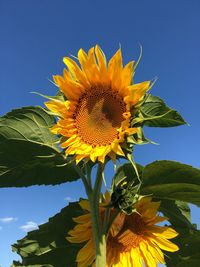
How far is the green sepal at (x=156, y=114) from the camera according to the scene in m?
3.57

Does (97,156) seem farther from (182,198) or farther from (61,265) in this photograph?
(61,265)

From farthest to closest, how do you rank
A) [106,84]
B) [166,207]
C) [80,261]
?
[166,207], [80,261], [106,84]

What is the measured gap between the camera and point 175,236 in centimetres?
422

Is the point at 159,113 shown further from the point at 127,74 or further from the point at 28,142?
the point at 28,142

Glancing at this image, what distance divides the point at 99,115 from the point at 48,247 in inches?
44.0

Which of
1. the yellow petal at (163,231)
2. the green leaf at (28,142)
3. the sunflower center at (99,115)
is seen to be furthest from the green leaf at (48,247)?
the sunflower center at (99,115)

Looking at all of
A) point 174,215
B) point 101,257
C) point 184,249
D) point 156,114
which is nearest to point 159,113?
point 156,114

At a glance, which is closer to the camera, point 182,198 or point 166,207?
point 182,198

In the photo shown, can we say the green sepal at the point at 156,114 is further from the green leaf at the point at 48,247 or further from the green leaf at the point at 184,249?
the green leaf at the point at 48,247

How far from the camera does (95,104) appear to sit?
13.1 feet

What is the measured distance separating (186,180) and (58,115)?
1.01m

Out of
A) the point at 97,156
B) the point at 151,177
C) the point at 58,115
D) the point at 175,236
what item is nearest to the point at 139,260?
the point at 175,236

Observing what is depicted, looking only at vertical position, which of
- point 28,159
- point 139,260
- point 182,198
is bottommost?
point 139,260

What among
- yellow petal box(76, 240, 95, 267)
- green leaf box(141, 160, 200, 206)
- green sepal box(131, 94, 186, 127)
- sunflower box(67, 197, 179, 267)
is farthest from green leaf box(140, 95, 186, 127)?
yellow petal box(76, 240, 95, 267)
